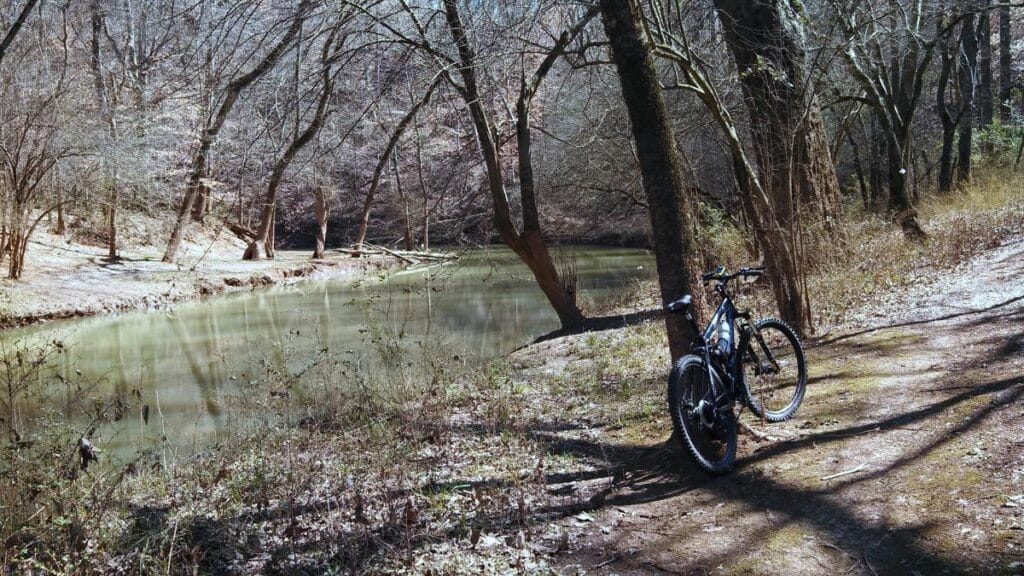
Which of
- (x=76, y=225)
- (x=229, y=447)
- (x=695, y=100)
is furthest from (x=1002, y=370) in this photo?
(x=76, y=225)

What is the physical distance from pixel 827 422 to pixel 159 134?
25.4 metres

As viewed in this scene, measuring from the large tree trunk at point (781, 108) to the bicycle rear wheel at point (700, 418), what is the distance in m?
3.57

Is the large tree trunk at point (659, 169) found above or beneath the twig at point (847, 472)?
above

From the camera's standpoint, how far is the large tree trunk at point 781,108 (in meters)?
7.98

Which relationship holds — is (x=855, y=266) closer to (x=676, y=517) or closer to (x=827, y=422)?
(x=827, y=422)

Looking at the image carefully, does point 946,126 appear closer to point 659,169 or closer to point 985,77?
point 985,77

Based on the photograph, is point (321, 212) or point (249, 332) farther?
point (321, 212)

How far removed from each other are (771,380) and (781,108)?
3983mm

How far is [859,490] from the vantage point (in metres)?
3.88

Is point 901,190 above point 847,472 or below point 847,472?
above

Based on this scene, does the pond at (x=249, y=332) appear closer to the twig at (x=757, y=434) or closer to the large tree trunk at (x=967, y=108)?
the twig at (x=757, y=434)

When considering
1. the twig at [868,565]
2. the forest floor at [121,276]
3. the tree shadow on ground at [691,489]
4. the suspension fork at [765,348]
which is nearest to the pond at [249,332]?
the forest floor at [121,276]

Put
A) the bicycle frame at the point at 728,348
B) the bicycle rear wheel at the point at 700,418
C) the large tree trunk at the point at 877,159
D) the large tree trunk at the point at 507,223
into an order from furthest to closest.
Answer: the large tree trunk at the point at 877,159 < the large tree trunk at the point at 507,223 < the bicycle frame at the point at 728,348 < the bicycle rear wheel at the point at 700,418

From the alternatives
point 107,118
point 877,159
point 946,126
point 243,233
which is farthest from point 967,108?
point 243,233
